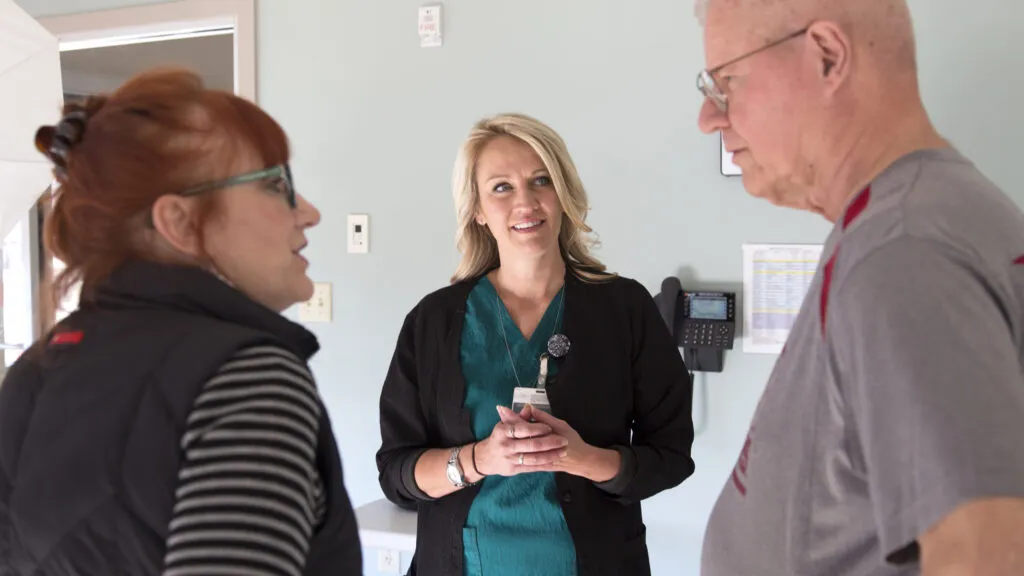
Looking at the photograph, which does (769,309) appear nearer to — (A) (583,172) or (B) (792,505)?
(A) (583,172)

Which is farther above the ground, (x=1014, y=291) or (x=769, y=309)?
(x=1014, y=291)

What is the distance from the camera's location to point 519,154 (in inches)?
66.9

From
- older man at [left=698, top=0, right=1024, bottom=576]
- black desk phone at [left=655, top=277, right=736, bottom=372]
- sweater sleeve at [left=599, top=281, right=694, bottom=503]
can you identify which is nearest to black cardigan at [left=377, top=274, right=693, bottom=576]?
sweater sleeve at [left=599, top=281, right=694, bottom=503]

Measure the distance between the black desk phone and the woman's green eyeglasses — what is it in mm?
1562

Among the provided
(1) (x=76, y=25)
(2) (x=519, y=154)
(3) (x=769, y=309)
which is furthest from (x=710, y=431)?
(1) (x=76, y=25)

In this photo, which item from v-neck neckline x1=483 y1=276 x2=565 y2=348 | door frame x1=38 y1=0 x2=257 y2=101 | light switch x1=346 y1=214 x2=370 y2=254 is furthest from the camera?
door frame x1=38 y1=0 x2=257 y2=101

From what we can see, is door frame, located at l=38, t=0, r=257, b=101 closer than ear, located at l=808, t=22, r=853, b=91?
No

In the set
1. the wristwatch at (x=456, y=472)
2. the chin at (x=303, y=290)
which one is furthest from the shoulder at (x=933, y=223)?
the wristwatch at (x=456, y=472)

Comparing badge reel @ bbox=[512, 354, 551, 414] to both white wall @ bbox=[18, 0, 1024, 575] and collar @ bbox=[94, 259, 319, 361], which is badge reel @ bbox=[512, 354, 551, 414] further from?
white wall @ bbox=[18, 0, 1024, 575]

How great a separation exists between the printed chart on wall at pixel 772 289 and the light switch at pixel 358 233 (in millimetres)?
1264

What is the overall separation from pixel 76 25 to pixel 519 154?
7.95 ft

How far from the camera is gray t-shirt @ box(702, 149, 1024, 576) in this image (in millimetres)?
561

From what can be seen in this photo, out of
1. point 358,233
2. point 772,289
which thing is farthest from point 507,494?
point 358,233

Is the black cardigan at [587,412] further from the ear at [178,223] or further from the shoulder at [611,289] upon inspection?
the ear at [178,223]
